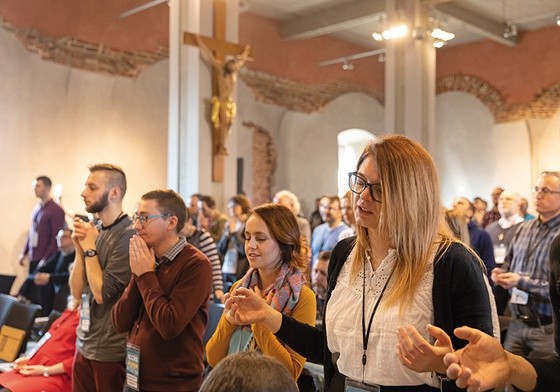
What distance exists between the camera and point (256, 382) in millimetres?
1092

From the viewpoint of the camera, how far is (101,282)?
304 centimetres

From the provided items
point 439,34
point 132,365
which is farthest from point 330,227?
Result: point 439,34

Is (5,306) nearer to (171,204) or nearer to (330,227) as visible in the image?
(171,204)

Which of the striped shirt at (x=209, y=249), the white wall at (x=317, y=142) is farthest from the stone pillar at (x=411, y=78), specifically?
the striped shirt at (x=209, y=249)

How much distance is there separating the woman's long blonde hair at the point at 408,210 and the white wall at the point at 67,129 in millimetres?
8100

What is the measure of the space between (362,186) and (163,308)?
1155 millimetres

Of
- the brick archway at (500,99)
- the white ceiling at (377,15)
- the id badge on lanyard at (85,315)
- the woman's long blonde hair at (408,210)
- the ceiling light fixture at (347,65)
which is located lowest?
the id badge on lanyard at (85,315)

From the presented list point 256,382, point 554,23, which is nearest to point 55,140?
point 554,23

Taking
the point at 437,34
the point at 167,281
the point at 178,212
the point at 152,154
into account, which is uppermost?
the point at 437,34

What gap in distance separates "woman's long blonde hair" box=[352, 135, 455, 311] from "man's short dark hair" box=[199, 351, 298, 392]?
633 millimetres

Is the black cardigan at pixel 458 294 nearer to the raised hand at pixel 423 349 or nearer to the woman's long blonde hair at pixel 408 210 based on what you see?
the woman's long blonde hair at pixel 408 210

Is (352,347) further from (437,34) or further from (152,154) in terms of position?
(152,154)

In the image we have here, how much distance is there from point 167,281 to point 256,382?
173cm

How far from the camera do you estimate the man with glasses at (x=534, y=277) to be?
372 centimetres
